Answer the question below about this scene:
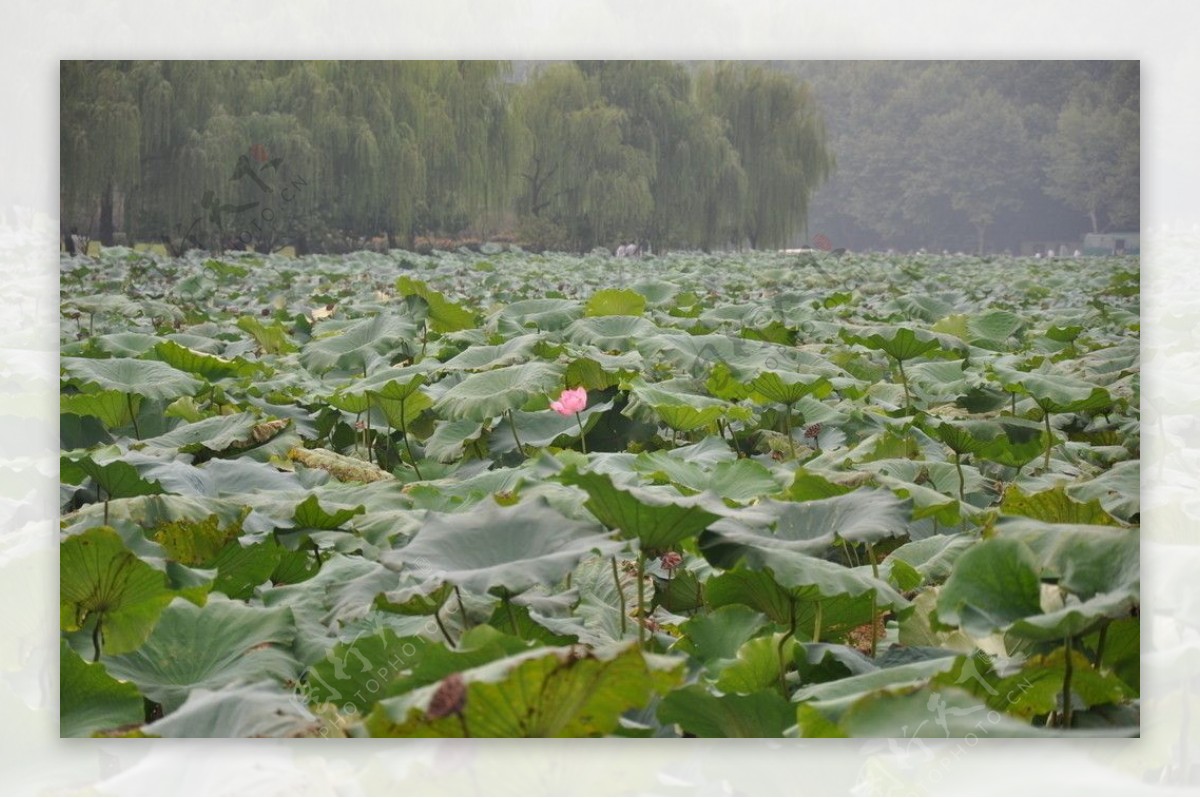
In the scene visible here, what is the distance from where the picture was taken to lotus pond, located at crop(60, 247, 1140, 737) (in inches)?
60.2

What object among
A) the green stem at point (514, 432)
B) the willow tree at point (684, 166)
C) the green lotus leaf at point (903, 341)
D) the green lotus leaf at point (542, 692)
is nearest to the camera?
the green lotus leaf at point (542, 692)

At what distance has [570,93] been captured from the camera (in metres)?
2.28

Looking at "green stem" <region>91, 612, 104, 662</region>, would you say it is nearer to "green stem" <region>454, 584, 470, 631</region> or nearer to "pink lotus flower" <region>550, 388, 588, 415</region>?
"green stem" <region>454, 584, 470, 631</region>

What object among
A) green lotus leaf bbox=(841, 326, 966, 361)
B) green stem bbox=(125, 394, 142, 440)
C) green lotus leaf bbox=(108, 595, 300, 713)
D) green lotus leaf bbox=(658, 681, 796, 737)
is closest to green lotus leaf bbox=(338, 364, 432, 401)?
green stem bbox=(125, 394, 142, 440)

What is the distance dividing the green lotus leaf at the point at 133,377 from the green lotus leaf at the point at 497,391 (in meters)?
0.49

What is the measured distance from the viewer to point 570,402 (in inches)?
93.5

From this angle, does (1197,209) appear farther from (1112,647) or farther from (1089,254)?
(1112,647)

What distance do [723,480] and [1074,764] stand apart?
2.10 ft

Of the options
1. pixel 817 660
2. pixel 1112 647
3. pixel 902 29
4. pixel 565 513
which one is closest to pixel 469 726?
pixel 565 513

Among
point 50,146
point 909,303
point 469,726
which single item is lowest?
point 469,726

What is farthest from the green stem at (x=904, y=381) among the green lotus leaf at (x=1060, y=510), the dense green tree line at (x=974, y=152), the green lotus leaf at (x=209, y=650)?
the green lotus leaf at (x=209, y=650)

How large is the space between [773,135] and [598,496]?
99 cm

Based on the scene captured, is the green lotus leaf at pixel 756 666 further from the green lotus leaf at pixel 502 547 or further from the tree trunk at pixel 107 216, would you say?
the tree trunk at pixel 107 216

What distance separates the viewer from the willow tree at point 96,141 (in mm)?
2193
